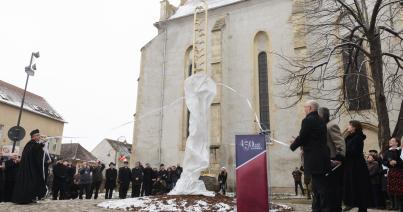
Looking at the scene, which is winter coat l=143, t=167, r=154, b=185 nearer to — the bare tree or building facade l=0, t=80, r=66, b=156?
the bare tree

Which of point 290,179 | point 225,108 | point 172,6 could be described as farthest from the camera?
point 172,6

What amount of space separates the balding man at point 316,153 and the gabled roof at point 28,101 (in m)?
32.5

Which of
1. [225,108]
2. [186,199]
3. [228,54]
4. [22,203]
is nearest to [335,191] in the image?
[186,199]

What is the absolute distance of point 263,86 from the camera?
849 inches

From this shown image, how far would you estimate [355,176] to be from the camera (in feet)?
18.2

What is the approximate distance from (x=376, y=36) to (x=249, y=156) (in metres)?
8.87

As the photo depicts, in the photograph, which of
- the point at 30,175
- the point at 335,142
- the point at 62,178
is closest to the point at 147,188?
the point at 62,178

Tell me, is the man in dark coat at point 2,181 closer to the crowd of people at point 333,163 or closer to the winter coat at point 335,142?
the crowd of people at point 333,163

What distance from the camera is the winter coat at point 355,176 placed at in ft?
18.1

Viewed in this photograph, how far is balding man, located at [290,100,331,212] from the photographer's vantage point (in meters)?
Answer: 4.86

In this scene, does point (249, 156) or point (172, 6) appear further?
point (172, 6)

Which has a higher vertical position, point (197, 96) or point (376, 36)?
point (376, 36)

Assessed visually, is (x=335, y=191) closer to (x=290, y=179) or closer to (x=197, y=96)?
(x=197, y=96)

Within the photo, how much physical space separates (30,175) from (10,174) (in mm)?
1860
